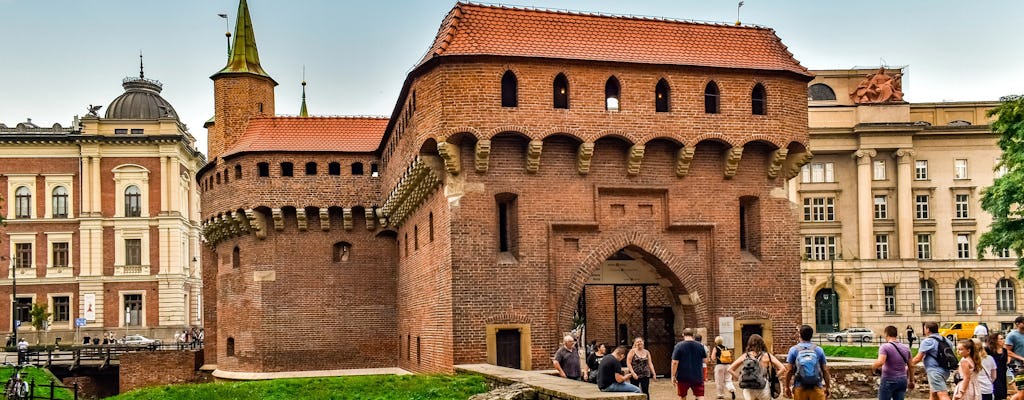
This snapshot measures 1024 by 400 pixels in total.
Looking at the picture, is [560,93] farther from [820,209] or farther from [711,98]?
[820,209]

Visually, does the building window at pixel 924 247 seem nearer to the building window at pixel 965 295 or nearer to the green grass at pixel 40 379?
the building window at pixel 965 295

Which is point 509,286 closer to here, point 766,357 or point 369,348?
point 766,357

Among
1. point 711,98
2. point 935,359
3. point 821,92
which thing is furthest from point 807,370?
point 821,92

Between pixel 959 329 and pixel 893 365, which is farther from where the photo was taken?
pixel 959 329

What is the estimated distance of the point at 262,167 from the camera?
37719 millimetres

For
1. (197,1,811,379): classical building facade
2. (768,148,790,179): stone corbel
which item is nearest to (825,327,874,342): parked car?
(197,1,811,379): classical building facade

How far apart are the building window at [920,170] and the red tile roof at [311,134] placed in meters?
43.6

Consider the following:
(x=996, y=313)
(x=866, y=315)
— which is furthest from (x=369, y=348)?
(x=996, y=313)

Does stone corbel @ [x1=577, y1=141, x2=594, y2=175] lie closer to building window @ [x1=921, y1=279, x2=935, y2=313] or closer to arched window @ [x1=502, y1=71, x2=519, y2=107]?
arched window @ [x1=502, y1=71, x2=519, y2=107]

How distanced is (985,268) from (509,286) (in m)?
54.6

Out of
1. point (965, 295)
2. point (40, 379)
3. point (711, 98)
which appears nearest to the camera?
point (711, 98)

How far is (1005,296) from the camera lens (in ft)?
234

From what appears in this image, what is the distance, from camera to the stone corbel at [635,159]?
25.8 meters

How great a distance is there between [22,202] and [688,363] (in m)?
62.0
